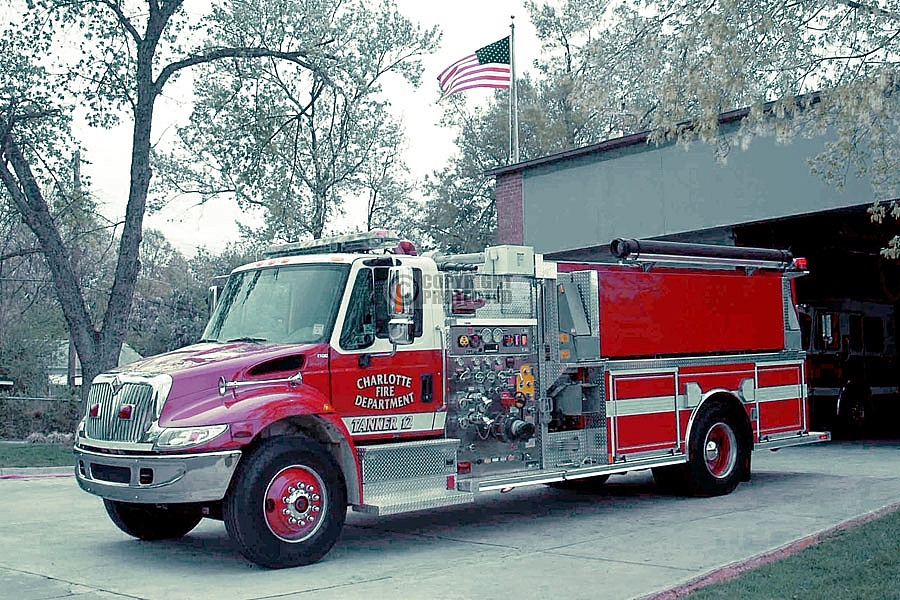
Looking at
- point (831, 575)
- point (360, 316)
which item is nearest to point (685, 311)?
point (360, 316)

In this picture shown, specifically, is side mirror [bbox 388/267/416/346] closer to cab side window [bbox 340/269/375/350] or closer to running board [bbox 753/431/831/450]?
cab side window [bbox 340/269/375/350]

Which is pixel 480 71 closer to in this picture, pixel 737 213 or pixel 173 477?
pixel 737 213

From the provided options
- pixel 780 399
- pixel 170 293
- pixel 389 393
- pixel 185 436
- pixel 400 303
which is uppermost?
pixel 170 293

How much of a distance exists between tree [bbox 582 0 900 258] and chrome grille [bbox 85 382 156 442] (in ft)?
19.8

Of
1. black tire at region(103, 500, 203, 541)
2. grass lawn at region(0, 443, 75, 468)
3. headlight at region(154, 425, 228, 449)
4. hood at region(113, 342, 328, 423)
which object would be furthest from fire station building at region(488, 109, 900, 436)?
headlight at region(154, 425, 228, 449)

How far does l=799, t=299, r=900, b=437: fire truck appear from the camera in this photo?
20.7 meters

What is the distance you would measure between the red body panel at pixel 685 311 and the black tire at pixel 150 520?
4.79 metres

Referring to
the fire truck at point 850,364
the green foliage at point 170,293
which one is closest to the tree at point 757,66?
the fire truck at point 850,364

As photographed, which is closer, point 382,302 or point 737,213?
point 382,302

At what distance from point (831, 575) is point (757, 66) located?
20.1ft

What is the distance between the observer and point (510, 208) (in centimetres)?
2255

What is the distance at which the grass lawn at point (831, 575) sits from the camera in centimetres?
714

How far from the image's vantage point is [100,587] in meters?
8.36

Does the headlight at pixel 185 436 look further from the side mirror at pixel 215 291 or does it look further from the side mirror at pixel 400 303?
the side mirror at pixel 215 291
